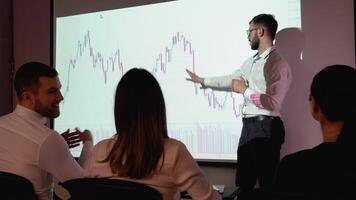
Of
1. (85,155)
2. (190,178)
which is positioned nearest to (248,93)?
(85,155)

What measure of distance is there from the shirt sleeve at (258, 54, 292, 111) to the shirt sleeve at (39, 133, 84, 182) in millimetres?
1248

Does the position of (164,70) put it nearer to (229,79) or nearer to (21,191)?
(229,79)

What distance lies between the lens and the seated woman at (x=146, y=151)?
146 centimetres

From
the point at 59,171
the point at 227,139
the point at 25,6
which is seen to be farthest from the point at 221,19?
the point at 25,6

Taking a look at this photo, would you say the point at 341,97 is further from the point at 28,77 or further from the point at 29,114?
the point at 28,77

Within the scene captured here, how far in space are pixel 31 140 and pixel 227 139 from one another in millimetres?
1303

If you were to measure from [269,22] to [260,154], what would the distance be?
2.72 feet

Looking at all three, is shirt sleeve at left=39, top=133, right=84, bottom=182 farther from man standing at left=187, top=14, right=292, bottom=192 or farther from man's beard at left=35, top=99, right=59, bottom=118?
man standing at left=187, top=14, right=292, bottom=192

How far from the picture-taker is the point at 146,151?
4.77 ft

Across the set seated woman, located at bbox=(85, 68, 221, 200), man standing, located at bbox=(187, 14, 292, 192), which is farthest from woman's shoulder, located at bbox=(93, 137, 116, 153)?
man standing, located at bbox=(187, 14, 292, 192)

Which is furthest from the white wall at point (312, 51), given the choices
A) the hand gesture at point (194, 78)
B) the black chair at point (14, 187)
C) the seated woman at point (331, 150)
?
the black chair at point (14, 187)

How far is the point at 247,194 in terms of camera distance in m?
1.31

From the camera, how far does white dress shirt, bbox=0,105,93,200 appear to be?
1.82 metres

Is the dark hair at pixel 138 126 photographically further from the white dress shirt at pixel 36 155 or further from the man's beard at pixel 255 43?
the man's beard at pixel 255 43
